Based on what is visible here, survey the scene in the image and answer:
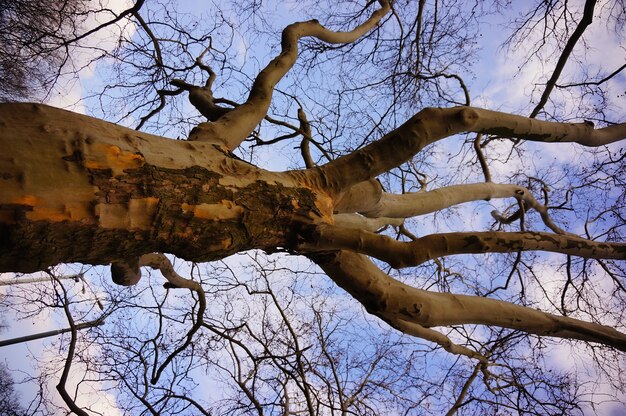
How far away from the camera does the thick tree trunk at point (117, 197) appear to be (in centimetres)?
136

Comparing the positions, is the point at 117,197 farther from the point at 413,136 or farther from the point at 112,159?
the point at 413,136

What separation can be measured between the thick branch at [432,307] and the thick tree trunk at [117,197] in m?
0.38

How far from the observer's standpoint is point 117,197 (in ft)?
5.10

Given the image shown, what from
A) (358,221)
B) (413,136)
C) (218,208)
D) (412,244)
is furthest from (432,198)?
(218,208)

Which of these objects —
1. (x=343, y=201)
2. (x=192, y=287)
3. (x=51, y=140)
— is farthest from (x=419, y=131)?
(x=192, y=287)

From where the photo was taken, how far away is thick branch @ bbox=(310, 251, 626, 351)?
225 centimetres

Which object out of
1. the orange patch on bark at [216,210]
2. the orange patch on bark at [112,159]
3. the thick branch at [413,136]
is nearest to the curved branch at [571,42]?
the thick branch at [413,136]

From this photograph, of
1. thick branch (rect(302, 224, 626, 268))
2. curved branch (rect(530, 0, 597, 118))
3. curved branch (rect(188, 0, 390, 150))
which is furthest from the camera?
curved branch (rect(530, 0, 597, 118))

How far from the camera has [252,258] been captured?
487 centimetres

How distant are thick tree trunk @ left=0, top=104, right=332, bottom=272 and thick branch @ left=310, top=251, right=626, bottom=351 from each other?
0.38 meters

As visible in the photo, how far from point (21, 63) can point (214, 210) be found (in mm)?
4235

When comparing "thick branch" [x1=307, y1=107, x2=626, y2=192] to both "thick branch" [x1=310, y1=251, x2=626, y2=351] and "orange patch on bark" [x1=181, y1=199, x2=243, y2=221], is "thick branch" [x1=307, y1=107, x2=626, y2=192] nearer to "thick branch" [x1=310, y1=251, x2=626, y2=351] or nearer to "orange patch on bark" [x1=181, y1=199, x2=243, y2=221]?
"thick branch" [x1=310, y1=251, x2=626, y2=351]

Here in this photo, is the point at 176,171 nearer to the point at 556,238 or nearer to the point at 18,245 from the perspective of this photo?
the point at 18,245

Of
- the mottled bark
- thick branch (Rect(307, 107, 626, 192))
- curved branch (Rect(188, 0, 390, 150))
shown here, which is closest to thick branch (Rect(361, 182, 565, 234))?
the mottled bark
